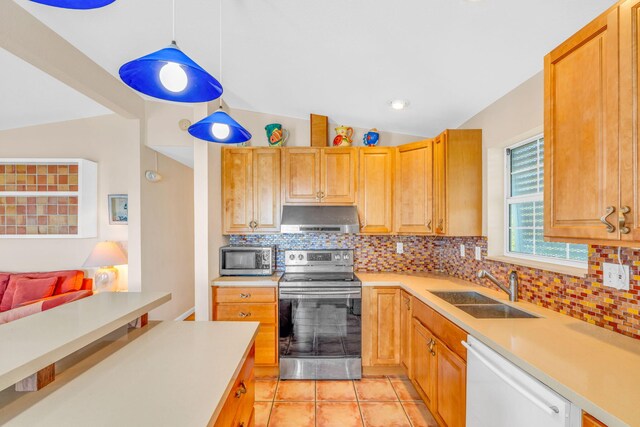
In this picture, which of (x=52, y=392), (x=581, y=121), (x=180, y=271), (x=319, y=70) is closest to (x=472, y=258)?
(x=581, y=121)

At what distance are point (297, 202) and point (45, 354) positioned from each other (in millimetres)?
2279

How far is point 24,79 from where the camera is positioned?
106 inches

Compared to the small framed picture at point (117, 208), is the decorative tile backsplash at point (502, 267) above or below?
below

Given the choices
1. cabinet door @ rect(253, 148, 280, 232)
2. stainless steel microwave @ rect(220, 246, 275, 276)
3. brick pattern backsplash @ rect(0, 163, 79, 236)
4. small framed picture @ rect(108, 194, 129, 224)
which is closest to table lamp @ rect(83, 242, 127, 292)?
small framed picture @ rect(108, 194, 129, 224)

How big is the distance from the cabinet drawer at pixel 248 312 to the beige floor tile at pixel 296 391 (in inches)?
21.8

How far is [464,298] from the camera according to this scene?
227 cm

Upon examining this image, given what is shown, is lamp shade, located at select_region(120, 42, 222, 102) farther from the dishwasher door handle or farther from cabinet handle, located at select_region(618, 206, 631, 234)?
the dishwasher door handle

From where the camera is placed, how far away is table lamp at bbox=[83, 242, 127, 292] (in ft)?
10.9

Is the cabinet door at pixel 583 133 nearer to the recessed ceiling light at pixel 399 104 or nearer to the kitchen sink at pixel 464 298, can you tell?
the kitchen sink at pixel 464 298

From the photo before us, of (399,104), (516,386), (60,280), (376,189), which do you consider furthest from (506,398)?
(60,280)

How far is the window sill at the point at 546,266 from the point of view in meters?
1.66

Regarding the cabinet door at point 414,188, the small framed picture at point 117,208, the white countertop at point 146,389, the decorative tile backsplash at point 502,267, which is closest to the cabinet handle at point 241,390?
the white countertop at point 146,389

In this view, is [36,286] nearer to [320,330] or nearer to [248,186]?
[248,186]

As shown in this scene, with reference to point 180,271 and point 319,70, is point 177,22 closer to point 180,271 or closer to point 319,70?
point 319,70
